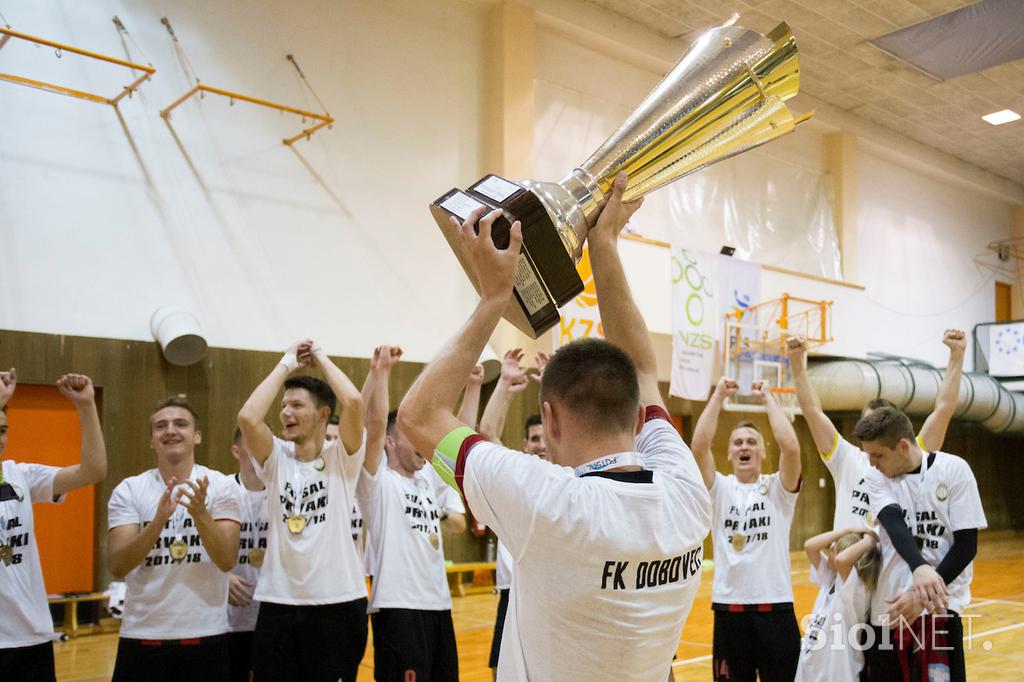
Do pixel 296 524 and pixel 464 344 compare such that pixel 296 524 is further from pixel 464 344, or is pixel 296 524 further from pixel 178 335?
pixel 178 335

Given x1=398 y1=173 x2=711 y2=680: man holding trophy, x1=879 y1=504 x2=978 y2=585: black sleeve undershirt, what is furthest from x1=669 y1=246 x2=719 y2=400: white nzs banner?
x1=398 y1=173 x2=711 y2=680: man holding trophy

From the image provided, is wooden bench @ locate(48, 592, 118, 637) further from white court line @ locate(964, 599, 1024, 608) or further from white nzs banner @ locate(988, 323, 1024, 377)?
white nzs banner @ locate(988, 323, 1024, 377)

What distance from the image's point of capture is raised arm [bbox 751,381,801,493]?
533 cm

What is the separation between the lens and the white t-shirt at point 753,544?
18.1ft

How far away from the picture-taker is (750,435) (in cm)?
575

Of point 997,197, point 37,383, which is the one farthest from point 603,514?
point 997,197

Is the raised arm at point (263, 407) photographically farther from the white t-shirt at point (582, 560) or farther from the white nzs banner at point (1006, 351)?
the white nzs banner at point (1006, 351)

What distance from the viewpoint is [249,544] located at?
5160mm

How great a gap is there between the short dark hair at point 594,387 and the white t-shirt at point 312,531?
309cm

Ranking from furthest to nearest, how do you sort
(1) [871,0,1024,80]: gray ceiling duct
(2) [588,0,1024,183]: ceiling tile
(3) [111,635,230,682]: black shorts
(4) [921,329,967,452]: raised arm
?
(2) [588,0,1024,183]: ceiling tile, (1) [871,0,1024,80]: gray ceiling duct, (4) [921,329,967,452]: raised arm, (3) [111,635,230,682]: black shorts

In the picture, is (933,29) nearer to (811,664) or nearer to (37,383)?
(811,664)

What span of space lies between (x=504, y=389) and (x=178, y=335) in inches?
225

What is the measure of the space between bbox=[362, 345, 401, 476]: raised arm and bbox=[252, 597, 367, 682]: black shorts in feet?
2.85

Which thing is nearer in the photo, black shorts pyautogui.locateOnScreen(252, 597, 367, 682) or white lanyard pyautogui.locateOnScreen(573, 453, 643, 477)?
white lanyard pyautogui.locateOnScreen(573, 453, 643, 477)
